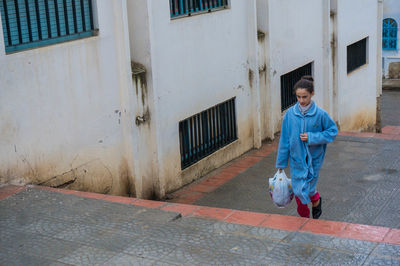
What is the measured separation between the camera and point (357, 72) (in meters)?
15.8

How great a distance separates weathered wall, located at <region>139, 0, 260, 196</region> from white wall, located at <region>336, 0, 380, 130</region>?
4.06m

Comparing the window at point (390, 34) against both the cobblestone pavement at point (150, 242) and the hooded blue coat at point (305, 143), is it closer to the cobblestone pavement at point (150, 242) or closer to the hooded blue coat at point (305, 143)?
the hooded blue coat at point (305, 143)

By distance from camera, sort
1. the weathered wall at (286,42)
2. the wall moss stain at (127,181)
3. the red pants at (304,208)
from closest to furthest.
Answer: the red pants at (304,208) < the wall moss stain at (127,181) < the weathered wall at (286,42)

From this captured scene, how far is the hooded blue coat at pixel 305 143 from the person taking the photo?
5.73 meters

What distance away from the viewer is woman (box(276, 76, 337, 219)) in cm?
566

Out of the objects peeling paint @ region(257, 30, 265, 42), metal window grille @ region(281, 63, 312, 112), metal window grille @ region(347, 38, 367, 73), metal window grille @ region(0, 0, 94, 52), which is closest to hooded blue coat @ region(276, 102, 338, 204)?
metal window grille @ region(0, 0, 94, 52)

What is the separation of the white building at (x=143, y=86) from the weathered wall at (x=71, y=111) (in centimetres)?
1

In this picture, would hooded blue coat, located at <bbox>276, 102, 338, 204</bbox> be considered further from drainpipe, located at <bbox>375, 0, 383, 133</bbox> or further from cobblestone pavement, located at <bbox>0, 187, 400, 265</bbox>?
drainpipe, located at <bbox>375, 0, 383, 133</bbox>

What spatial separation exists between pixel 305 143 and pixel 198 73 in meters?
4.17

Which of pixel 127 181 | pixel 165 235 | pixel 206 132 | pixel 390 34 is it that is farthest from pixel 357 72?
pixel 165 235

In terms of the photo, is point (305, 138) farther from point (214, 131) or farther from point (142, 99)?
point (214, 131)

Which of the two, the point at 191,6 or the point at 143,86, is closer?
the point at 143,86

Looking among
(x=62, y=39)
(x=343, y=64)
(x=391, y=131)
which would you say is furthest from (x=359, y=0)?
(x=62, y=39)

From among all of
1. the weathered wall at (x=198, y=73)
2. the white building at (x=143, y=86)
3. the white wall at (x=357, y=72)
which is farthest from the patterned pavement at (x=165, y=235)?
the white wall at (x=357, y=72)
